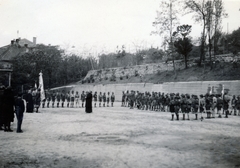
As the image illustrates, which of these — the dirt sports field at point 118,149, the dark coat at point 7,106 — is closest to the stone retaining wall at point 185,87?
the dirt sports field at point 118,149

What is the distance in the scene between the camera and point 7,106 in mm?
11016

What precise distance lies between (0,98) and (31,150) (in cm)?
473

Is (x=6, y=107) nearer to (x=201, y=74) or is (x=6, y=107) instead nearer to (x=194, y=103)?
(x=194, y=103)

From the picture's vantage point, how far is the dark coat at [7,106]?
10802 mm

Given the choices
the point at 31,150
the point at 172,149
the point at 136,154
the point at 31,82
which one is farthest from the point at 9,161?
the point at 31,82

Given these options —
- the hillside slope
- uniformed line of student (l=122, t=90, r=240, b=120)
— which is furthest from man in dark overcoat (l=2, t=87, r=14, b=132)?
the hillside slope

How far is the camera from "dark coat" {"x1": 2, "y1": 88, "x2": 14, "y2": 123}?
35.4 ft

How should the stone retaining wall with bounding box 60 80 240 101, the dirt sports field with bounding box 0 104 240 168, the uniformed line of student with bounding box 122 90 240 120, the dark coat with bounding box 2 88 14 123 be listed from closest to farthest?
the dirt sports field with bounding box 0 104 240 168
the dark coat with bounding box 2 88 14 123
the uniformed line of student with bounding box 122 90 240 120
the stone retaining wall with bounding box 60 80 240 101

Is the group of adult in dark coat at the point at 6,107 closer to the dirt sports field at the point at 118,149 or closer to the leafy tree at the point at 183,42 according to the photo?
the dirt sports field at the point at 118,149

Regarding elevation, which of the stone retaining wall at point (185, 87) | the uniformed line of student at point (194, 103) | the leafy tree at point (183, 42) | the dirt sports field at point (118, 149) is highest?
the leafy tree at point (183, 42)

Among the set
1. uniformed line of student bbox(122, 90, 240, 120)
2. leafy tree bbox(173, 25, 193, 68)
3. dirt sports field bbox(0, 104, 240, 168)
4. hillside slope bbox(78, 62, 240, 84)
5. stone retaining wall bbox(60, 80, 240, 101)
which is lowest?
dirt sports field bbox(0, 104, 240, 168)

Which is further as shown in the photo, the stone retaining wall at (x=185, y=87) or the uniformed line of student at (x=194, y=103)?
the stone retaining wall at (x=185, y=87)

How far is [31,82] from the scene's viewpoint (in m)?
41.2

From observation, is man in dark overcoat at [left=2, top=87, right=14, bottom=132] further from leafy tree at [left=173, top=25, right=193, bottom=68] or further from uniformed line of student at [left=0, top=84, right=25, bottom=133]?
leafy tree at [left=173, top=25, right=193, bottom=68]
